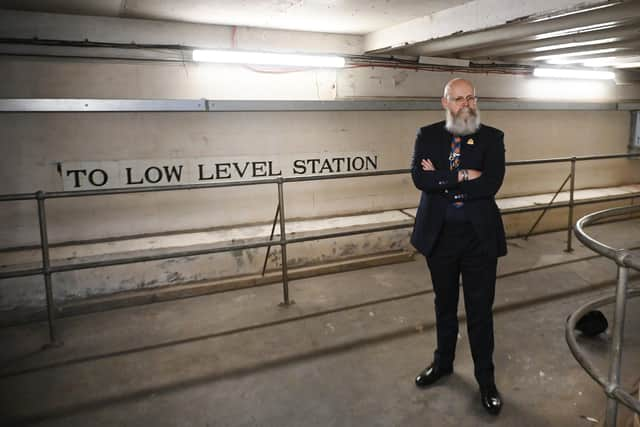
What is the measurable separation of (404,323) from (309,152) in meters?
2.09

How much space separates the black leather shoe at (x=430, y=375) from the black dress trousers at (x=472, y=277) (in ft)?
0.83

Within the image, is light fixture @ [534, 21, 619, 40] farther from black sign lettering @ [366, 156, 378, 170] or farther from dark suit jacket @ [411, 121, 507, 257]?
black sign lettering @ [366, 156, 378, 170]

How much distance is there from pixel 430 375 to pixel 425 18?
8.87 ft

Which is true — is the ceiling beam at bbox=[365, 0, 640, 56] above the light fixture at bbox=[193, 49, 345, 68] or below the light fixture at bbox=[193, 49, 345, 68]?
above

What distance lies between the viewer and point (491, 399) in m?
2.31

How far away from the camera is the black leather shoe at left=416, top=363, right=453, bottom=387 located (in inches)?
99.9

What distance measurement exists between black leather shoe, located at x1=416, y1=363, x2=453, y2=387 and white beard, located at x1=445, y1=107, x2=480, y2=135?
4.20ft

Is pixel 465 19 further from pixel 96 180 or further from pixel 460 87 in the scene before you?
pixel 96 180

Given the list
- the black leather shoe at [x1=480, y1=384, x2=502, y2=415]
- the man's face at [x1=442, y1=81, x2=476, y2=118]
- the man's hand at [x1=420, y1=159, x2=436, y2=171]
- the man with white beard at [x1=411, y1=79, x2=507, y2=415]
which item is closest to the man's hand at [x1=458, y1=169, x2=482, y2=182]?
the man with white beard at [x1=411, y1=79, x2=507, y2=415]

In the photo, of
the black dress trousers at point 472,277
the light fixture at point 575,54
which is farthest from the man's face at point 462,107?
the light fixture at point 575,54

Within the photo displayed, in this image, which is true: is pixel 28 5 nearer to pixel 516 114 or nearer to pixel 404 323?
pixel 404 323

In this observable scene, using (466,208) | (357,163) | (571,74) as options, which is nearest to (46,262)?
(466,208)

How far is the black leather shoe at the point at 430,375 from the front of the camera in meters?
2.54

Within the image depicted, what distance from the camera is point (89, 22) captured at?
359 cm
